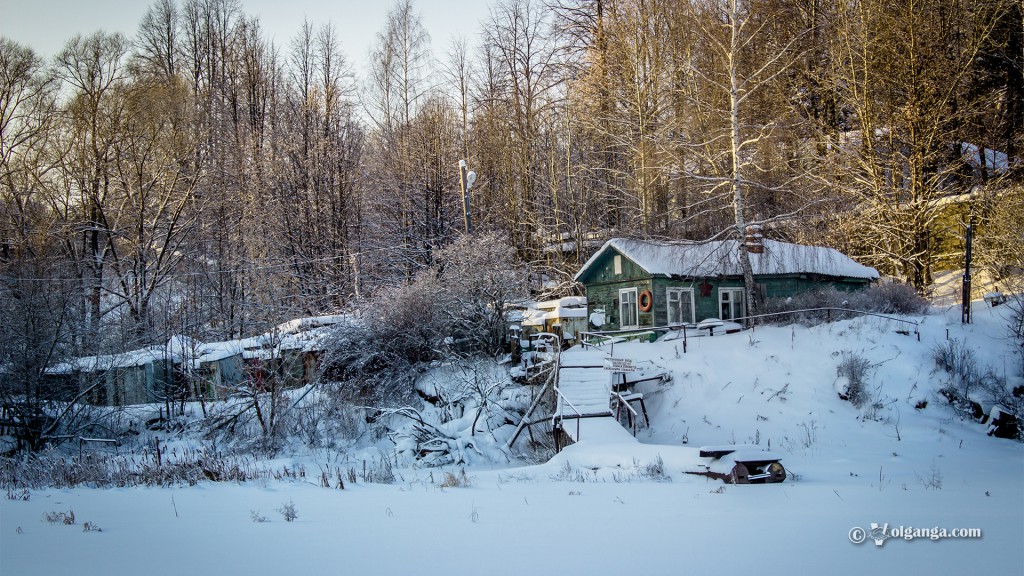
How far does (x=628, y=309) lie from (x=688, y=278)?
248cm

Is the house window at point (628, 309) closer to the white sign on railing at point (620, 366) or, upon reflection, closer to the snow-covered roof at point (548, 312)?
the snow-covered roof at point (548, 312)

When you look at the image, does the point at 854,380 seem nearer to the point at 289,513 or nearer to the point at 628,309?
the point at 628,309

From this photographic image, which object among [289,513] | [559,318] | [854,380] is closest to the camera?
[289,513]

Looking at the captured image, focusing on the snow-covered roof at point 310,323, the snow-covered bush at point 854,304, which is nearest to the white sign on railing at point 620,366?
the snow-covered bush at point 854,304

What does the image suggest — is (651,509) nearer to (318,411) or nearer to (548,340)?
(318,411)

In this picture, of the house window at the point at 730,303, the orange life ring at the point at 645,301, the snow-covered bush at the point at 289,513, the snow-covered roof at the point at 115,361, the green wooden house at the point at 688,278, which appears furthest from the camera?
the house window at the point at 730,303

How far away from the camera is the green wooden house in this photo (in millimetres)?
21781

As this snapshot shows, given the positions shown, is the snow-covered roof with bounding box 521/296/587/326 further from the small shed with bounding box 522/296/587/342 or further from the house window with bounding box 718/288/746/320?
the house window with bounding box 718/288/746/320

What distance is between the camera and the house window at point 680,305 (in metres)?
23.6

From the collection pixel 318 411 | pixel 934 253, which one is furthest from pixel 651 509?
pixel 934 253

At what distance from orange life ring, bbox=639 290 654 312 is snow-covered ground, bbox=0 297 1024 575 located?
27.4ft

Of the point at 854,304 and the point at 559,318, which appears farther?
the point at 559,318

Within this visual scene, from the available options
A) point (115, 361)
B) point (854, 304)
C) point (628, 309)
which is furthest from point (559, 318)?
point (115, 361)

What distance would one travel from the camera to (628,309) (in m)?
24.5
